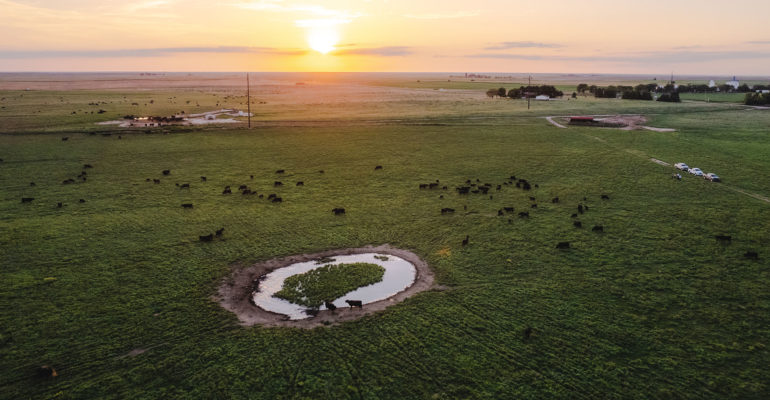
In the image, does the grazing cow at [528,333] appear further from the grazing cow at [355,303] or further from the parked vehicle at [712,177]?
the parked vehicle at [712,177]

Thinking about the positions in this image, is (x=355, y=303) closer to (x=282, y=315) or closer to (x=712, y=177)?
(x=282, y=315)

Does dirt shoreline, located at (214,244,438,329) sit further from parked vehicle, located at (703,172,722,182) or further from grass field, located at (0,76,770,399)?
parked vehicle, located at (703,172,722,182)

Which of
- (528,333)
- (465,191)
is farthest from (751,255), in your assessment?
(465,191)

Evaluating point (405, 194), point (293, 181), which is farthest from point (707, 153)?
point (293, 181)

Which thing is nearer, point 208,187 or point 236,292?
point 236,292

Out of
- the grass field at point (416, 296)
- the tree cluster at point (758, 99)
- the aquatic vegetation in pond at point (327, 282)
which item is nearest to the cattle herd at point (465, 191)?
the grass field at point (416, 296)

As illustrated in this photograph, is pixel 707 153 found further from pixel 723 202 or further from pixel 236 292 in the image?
pixel 236 292
